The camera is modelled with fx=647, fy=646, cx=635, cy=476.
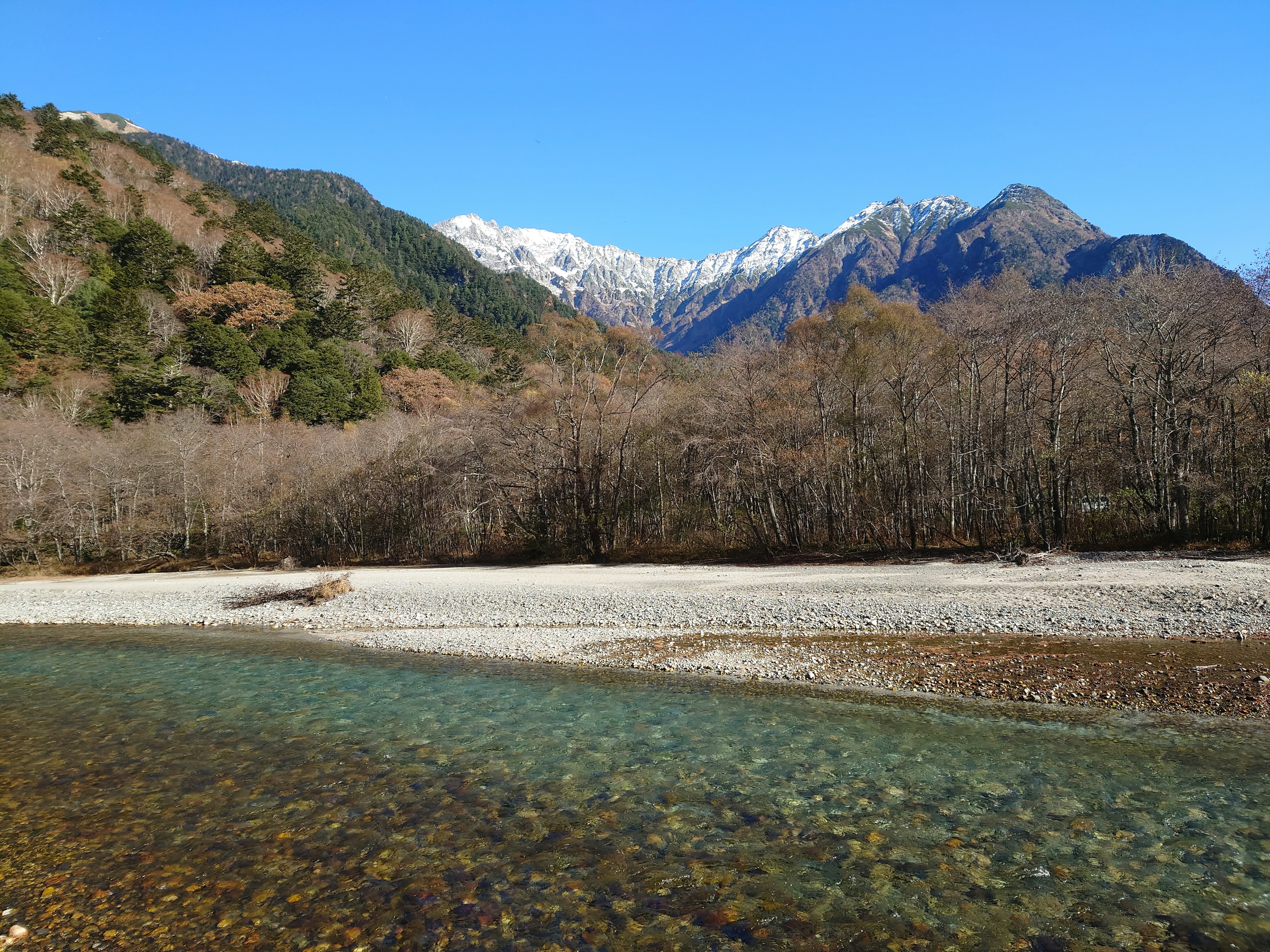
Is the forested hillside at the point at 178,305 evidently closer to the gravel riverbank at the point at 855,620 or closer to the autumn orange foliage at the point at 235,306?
the autumn orange foliage at the point at 235,306

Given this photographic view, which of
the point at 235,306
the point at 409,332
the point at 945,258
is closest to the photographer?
the point at 235,306

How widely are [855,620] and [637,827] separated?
7.91 m

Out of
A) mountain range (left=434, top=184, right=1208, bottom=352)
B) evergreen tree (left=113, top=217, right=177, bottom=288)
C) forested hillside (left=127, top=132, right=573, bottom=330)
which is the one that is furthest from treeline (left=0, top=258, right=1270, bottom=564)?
mountain range (left=434, top=184, right=1208, bottom=352)

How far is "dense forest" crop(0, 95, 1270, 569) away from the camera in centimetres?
1986

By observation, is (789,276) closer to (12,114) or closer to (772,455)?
(12,114)

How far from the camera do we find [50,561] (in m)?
29.4

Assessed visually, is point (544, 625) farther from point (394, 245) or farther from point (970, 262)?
point (970, 262)

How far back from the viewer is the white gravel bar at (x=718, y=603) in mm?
11195

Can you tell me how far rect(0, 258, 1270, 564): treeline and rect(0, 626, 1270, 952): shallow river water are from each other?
16.3 m

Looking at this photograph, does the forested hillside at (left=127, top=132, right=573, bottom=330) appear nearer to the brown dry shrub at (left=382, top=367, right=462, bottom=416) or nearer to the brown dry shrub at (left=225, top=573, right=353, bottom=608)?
the brown dry shrub at (left=382, top=367, right=462, bottom=416)

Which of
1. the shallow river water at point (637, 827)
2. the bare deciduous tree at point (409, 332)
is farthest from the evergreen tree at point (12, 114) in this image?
the shallow river water at point (637, 827)

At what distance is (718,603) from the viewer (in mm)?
14273

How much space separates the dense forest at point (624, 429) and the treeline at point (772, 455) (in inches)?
4.2

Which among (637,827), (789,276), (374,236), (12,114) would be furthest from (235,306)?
(789,276)
